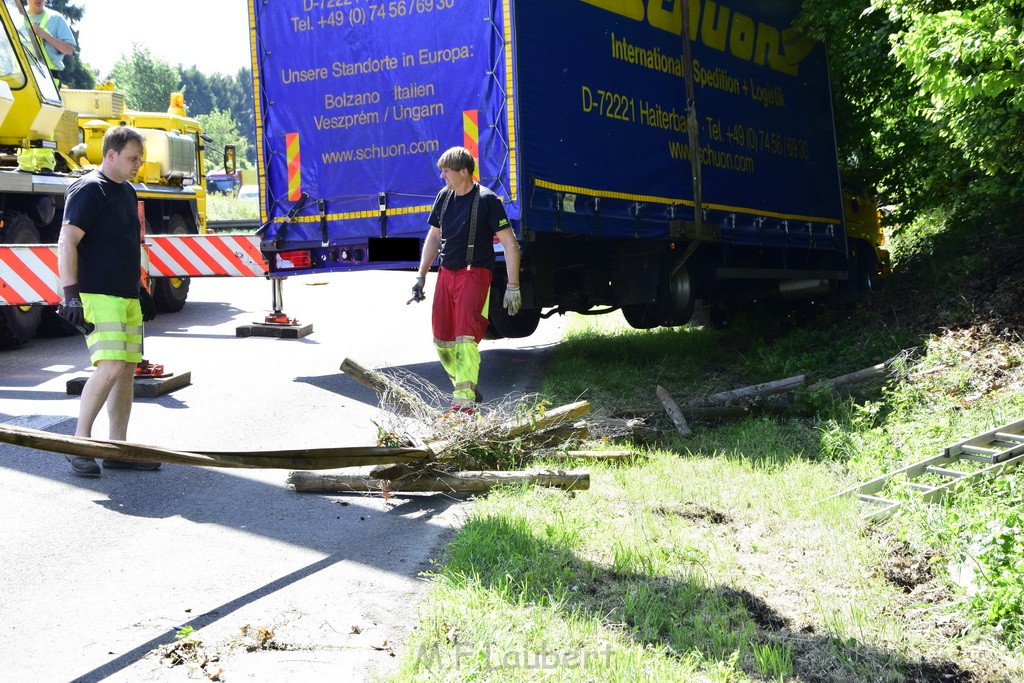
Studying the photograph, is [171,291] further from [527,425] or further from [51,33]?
[527,425]

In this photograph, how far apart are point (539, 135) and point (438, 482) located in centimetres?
397

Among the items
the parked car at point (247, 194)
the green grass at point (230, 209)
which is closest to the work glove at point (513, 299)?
the green grass at point (230, 209)

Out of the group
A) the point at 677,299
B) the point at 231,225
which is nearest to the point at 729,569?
the point at 677,299

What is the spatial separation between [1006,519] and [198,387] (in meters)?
6.34

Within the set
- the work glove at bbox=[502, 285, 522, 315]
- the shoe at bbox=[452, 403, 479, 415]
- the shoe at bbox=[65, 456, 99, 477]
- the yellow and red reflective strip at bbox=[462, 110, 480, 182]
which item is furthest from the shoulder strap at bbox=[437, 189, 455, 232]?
the shoe at bbox=[65, 456, 99, 477]

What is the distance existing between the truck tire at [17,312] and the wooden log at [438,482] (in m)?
6.57

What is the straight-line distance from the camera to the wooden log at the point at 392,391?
6.70 meters

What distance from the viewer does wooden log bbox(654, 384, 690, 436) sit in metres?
7.94

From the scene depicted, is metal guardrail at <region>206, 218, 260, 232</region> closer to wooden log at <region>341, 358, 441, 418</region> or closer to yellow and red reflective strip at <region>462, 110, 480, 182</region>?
yellow and red reflective strip at <region>462, 110, 480, 182</region>

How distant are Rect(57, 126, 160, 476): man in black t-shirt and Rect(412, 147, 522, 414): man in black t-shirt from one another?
2135mm

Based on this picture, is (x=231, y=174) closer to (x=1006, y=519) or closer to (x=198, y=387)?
(x=198, y=387)

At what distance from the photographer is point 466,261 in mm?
7844

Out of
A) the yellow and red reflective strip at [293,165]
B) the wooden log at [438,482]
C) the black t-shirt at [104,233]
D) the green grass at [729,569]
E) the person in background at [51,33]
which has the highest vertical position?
the person in background at [51,33]

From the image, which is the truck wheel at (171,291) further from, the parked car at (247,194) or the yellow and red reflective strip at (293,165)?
the parked car at (247,194)
